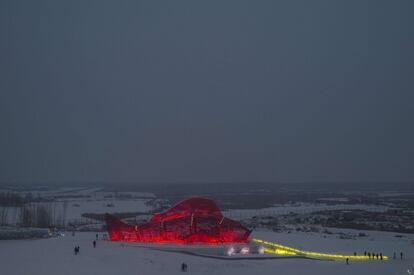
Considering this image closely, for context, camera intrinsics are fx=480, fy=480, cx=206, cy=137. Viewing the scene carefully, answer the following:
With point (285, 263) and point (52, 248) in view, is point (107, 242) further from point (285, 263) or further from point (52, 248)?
point (285, 263)

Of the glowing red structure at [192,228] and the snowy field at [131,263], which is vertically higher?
the glowing red structure at [192,228]

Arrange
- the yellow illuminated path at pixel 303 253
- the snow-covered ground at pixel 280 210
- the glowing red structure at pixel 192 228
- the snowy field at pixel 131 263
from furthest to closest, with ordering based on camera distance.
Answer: the snow-covered ground at pixel 280 210 < the glowing red structure at pixel 192 228 < the yellow illuminated path at pixel 303 253 < the snowy field at pixel 131 263

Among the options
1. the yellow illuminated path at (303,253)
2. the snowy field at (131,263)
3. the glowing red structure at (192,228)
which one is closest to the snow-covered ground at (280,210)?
the glowing red structure at (192,228)

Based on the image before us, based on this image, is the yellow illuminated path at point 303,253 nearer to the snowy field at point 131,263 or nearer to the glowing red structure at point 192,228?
the snowy field at point 131,263

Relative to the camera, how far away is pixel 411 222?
2512 inches

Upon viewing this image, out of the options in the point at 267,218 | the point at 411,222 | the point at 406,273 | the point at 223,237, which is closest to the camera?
the point at 406,273

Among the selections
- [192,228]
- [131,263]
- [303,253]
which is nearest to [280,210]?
[192,228]

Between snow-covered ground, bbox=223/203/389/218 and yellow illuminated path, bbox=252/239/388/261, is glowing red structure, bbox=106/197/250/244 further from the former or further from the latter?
snow-covered ground, bbox=223/203/389/218

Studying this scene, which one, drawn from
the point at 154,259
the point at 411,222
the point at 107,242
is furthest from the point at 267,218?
the point at 154,259

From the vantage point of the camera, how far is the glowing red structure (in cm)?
3619

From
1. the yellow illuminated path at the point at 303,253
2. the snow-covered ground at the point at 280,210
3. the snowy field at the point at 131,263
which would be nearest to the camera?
the snowy field at the point at 131,263

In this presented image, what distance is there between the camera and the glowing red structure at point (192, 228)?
36188mm

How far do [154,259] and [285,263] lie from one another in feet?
26.9

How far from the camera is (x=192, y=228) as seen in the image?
36156 mm
